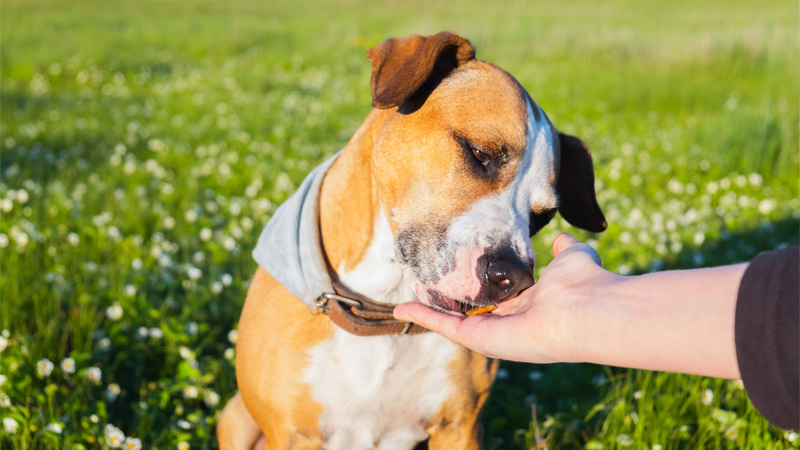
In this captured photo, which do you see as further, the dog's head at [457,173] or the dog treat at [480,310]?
the dog treat at [480,310]

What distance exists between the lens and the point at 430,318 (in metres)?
2.21

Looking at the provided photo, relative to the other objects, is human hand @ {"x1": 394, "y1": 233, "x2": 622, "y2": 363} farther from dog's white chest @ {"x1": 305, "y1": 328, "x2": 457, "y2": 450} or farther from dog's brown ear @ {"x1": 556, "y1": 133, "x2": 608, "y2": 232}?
dog's brown ear @ {"x1": 556, "y1": 133, "x2": 608, "y2": 232}

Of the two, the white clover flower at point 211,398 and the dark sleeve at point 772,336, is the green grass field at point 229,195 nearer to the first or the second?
the white clover flower at point 211,398

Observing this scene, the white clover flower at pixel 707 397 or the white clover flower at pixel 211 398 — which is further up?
the white clover flower at pixel 211 398

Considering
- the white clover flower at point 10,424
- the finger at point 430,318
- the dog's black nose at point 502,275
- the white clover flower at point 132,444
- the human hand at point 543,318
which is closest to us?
the human hand at point 543,318

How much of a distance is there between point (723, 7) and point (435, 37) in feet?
86.3

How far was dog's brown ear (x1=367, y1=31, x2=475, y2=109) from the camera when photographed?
2188mm

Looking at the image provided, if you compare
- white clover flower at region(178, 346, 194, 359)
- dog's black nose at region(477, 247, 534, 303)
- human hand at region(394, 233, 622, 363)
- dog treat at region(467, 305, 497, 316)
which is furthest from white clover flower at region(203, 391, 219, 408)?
dog's black nose at region(477, 247, 534, 303)

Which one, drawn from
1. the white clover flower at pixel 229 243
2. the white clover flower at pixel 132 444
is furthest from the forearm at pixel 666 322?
the white clover flower at pixel 229 243

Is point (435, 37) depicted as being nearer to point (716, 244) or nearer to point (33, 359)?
point (33, 359)

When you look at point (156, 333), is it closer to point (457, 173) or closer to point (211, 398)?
point (211, 398)

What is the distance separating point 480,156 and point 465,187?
0.14m

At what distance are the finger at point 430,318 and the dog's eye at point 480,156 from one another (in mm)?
577

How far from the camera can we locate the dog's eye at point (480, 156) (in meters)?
2.24
